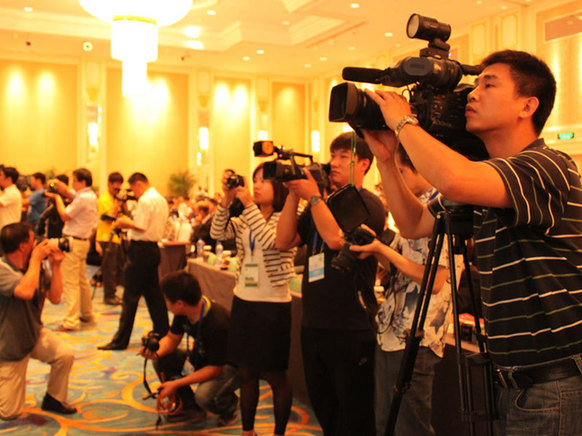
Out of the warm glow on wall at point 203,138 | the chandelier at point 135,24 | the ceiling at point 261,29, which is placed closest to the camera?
the chandelier at point 135,24

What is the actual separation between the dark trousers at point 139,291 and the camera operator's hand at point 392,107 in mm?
3773

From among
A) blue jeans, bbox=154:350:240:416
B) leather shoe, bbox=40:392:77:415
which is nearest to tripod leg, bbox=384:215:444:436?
blue jeans, bbox=154:350:240:416

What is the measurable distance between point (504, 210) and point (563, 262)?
160 mm

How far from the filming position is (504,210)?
4.14ft

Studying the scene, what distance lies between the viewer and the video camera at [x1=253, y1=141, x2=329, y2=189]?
98.3 inches

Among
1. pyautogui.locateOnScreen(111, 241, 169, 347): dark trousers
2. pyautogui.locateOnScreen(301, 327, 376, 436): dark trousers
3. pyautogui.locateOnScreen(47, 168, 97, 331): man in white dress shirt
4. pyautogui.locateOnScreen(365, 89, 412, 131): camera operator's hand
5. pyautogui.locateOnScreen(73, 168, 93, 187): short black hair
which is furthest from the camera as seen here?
pyautogui.locateOnScreen(73, 168, 93, 187): short black hair

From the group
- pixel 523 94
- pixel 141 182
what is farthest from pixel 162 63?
pixel 523 94

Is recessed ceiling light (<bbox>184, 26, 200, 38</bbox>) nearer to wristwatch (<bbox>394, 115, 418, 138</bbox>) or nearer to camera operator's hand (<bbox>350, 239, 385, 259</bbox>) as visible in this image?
camera operator's hand (<bbox>350, 239, 385, 259</bbox>)

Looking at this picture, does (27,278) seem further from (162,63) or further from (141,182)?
(162,63)

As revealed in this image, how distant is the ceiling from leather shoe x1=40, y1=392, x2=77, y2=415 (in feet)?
24.4

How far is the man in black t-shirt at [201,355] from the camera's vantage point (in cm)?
318

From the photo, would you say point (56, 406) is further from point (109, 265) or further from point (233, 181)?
point (109, 265)

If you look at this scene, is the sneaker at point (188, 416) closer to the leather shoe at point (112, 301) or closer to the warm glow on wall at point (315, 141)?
the leather shoe at point (112, 301)

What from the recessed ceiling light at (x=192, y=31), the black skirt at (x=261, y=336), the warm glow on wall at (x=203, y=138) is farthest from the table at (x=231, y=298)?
the warm glow on wall at (x=203, y=138)
